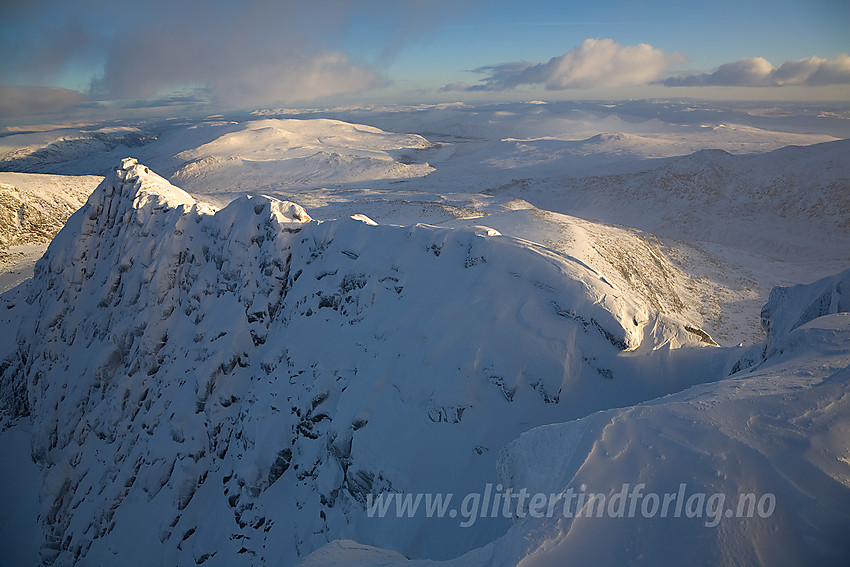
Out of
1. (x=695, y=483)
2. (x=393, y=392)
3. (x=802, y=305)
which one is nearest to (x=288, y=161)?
(x=393, y=392)

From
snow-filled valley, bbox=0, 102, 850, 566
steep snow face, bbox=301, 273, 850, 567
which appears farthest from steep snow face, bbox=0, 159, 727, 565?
steep snow face, bbox=301, 273, 850, 567

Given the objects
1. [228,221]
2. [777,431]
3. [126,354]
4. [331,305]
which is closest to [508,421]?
[777,431]

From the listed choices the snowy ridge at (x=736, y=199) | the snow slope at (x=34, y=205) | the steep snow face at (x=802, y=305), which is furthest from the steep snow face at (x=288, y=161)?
the steep snow face at (x=802, y=305)

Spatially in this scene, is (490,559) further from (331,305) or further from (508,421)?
(331,305)

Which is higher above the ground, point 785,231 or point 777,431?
point 777,431

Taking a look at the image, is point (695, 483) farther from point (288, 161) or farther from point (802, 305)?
point (288, 161)
